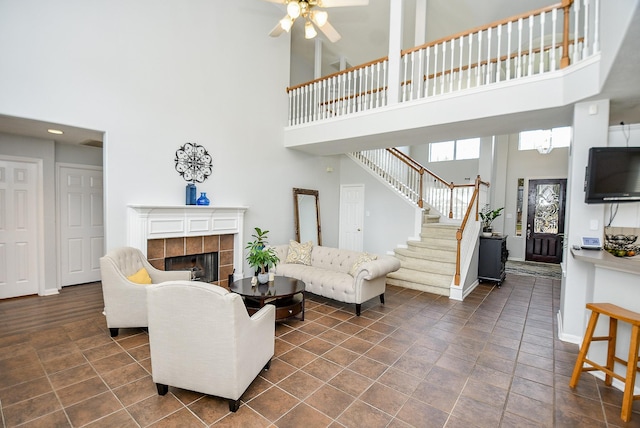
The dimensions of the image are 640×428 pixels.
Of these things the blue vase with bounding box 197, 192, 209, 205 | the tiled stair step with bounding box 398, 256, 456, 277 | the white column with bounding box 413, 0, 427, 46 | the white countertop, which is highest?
the white column with bounding box 413, 0, 427, 46

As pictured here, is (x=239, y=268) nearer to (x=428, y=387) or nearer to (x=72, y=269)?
(x=72, y=269)

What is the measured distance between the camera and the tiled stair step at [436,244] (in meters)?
5.79

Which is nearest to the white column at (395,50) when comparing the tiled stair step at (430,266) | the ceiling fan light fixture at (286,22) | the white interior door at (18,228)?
the ceiling fan light fixture at (286,22)

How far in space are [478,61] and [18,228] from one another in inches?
283

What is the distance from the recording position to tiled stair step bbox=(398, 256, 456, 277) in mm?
5371

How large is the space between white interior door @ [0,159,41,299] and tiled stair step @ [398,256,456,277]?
250 inches

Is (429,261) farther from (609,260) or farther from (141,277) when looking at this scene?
(141,277)

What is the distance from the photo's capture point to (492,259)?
5.93 metres

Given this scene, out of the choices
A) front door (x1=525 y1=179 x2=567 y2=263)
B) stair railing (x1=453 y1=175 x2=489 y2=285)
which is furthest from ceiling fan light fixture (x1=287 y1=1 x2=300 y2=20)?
front door (x1=525 y1=179 x2=567 y2=263)

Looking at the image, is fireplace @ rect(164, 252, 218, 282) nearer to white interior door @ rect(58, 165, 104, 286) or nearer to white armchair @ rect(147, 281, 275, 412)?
white interior door @ rect(58, 165, 104, 286)

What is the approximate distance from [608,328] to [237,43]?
6.55 metres

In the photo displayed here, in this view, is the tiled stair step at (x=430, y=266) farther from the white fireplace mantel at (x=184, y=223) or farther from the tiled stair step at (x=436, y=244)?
the white fireplace mantel at (x=184, y=223)

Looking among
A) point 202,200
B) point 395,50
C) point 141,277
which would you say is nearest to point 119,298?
point 141,277

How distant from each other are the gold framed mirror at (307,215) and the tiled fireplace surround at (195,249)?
69.7 inches
